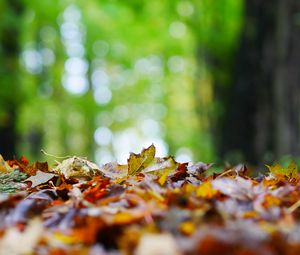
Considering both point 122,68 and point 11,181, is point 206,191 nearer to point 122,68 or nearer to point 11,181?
point 11,181

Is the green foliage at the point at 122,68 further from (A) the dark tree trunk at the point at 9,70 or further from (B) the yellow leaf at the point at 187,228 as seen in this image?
(B) the yellow leaf at the point at 187,228

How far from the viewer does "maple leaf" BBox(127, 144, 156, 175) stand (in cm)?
201

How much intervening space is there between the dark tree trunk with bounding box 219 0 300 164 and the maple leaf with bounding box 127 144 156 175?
6280mm

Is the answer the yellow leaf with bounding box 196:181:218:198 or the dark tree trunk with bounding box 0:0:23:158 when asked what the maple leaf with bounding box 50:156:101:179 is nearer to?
the yellow leaf with bounding box 196:181:218:198

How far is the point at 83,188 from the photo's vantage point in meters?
1.77

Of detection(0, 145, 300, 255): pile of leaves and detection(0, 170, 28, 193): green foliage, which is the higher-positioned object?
detection(0, 145, 300, 255): pile of leaves

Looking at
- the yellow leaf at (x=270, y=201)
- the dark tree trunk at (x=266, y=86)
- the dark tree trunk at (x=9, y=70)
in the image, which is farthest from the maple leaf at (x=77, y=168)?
the dark tree trunk at (x=9, y=70)

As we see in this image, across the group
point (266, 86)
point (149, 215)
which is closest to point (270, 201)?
point (149, 215)

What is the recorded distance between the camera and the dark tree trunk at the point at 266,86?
8.35 meters

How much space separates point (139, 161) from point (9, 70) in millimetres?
8824

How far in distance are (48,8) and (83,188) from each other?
33.7 ft

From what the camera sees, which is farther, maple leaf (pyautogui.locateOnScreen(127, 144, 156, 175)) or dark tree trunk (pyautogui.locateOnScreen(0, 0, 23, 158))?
dark tree trunk (pyautogui.locateOnScreen(0, 0, 23, 158))

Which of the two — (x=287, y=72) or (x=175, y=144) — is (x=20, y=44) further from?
(x=175, y=144)

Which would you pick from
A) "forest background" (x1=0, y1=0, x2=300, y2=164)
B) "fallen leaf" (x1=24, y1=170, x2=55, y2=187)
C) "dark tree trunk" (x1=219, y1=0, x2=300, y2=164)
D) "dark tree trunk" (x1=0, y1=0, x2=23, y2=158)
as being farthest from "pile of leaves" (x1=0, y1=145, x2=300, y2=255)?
"dark tree trunk" (x1=0, y1=0, x2=23, y2=158)
